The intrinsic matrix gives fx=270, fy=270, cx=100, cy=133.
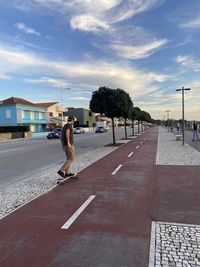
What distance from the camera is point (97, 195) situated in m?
6.61

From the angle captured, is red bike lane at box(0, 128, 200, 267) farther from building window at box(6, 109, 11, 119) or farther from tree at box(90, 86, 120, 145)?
building window at box(6, 109, 11, 119)

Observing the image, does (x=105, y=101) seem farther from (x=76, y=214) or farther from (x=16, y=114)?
(x=16, y=114)

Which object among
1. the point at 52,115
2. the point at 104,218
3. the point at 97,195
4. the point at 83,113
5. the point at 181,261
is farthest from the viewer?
the point at 83,113

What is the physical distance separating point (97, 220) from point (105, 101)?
1632cm

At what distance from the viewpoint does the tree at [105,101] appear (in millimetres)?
20719

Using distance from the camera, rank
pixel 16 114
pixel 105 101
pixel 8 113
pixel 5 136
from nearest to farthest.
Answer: pixel 105 101, pixel 5 136, pixel 16 114, pixel 8 113

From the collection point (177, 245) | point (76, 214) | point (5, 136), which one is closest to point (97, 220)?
point (76, 214)

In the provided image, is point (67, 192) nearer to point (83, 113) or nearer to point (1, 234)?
point (1, 234)

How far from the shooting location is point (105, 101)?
20.7m

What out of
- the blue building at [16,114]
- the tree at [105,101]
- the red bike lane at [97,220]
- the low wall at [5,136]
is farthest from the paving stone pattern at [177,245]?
the blue building at [16,114]

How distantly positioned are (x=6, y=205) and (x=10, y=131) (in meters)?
42.1

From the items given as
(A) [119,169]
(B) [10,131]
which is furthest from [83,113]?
(A) [119,169]

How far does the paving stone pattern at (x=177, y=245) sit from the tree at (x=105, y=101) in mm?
16483

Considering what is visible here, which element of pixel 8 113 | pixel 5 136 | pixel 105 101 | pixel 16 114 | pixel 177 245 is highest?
pixel 8 113
